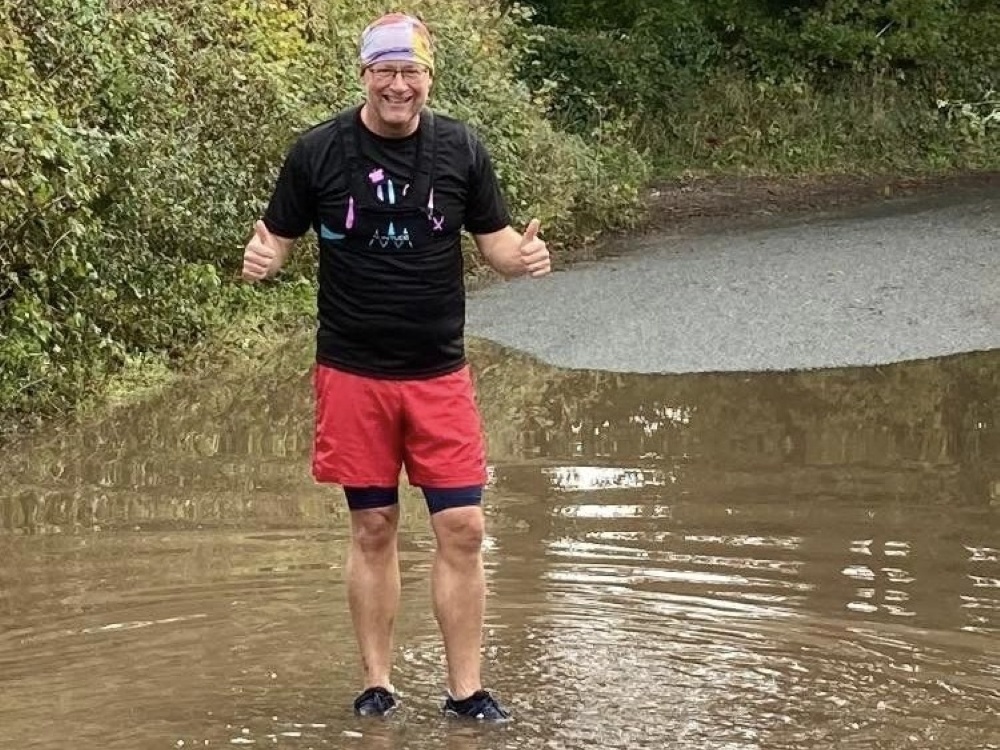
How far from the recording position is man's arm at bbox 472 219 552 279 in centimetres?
434

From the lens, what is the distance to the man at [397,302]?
4.12 m

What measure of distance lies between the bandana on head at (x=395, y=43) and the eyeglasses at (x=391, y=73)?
0.02 meters

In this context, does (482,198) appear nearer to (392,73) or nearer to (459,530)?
(392,73)

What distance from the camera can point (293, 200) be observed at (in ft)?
13.8

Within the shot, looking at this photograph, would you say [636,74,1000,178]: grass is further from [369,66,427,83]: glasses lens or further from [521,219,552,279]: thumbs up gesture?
[369,66,427,83]: glasses lens

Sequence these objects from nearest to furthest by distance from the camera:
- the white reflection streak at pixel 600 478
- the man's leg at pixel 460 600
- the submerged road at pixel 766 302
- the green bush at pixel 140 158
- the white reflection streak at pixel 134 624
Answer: the man's leg at pixel 460 600 → the white reflection streak at pixel 134 624 → the white reflection streak at pixel 600 478 → the green bush at pixel 140 158 → the submerged road at pixel 766 302

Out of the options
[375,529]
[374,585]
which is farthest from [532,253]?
[374,585]

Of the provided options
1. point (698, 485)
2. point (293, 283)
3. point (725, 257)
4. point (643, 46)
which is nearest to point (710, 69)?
point (643, 46)

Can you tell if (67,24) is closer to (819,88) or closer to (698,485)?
(698,485)

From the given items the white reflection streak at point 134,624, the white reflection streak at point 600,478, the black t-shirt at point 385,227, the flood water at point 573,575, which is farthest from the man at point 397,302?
the white reflection streak at point 600,478

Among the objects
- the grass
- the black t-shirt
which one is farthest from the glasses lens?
the grass

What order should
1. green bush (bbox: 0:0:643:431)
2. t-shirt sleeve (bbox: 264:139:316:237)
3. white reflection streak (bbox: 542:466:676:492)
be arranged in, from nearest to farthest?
1. t-shirt sleeve (bbox: 264:139:316:237)
2. white reflection streak (bbox: 542:466:676:492)
3. green bush (bbox: 0:0:643:431)

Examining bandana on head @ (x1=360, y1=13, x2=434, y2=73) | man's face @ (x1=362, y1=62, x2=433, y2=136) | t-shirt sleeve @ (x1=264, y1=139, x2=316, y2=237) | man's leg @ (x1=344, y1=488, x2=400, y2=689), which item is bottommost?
man's leg @ (x1=344, y1=488, x2=400, y2=689)

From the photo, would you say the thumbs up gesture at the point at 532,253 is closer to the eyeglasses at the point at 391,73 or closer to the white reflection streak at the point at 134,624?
the eyeglasses at the point at 391,73
